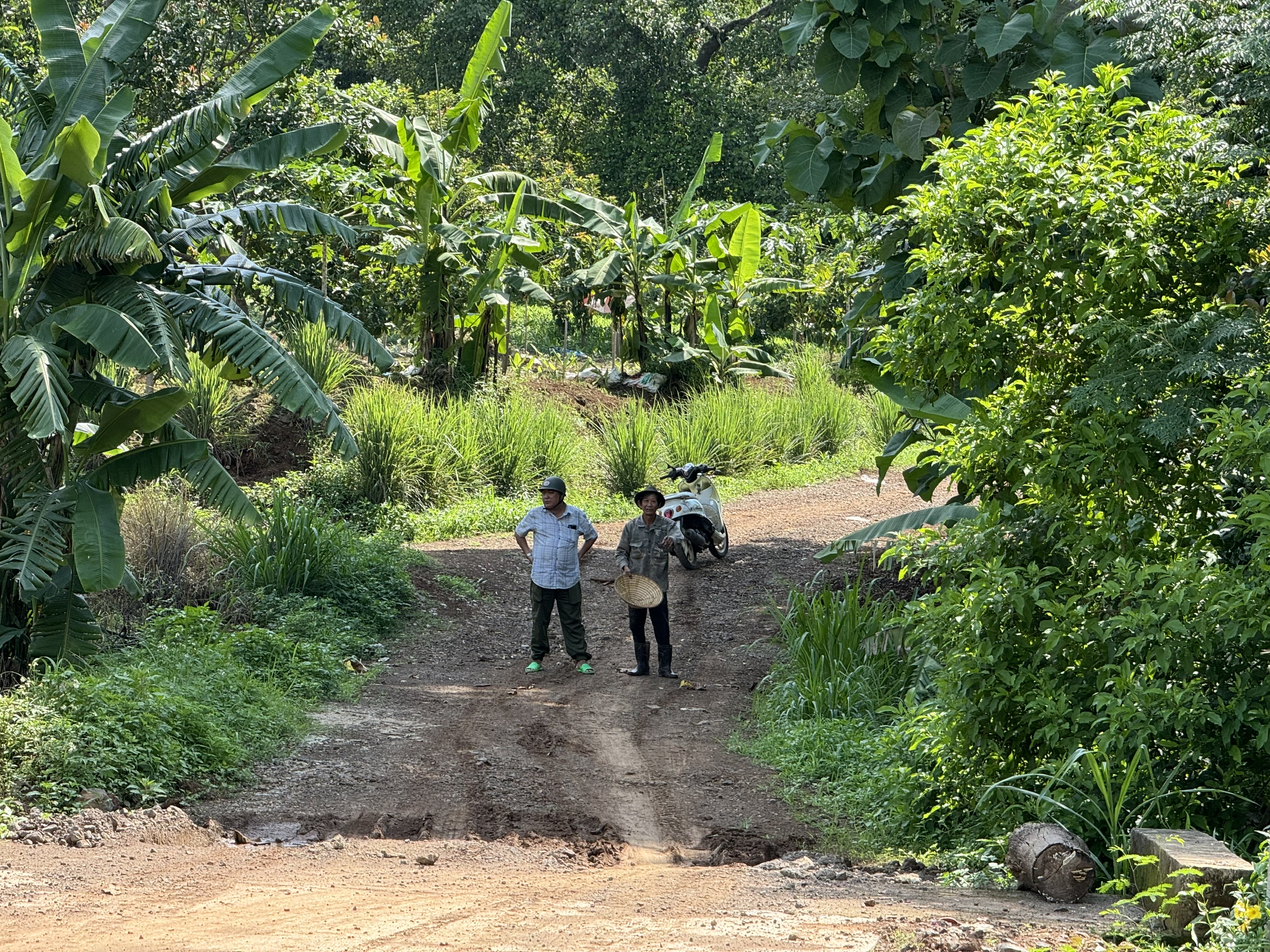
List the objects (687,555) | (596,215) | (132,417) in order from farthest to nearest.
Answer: (596,215)
(687,555)
(132,417)

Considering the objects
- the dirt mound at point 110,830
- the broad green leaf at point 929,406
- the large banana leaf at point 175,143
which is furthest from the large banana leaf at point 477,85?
the dirt mound at point 110,830

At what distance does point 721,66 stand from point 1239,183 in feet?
86.8

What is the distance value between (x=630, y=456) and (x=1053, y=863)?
12.4 m

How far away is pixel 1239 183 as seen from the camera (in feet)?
19.0

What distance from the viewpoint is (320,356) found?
17578mm

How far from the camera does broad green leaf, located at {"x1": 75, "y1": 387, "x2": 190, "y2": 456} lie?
8.16 m

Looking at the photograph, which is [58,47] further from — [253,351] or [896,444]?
[896,444]

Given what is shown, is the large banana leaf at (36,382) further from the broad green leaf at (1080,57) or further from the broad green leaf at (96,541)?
the broad green leaf at (1080,57)

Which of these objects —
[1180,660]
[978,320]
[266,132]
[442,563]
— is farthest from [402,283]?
[1180,660]

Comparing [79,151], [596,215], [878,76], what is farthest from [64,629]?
[596,215]

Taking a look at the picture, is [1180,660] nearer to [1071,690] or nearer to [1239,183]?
[1071,690]

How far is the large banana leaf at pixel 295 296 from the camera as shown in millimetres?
9648

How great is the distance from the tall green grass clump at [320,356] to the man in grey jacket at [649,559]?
8.43 metres

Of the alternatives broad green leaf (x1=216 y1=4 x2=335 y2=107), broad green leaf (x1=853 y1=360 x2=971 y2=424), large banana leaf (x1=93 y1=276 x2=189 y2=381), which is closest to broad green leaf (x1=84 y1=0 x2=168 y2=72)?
broad green leaf (x1=216 y1=4 x2=335 y2=107)
